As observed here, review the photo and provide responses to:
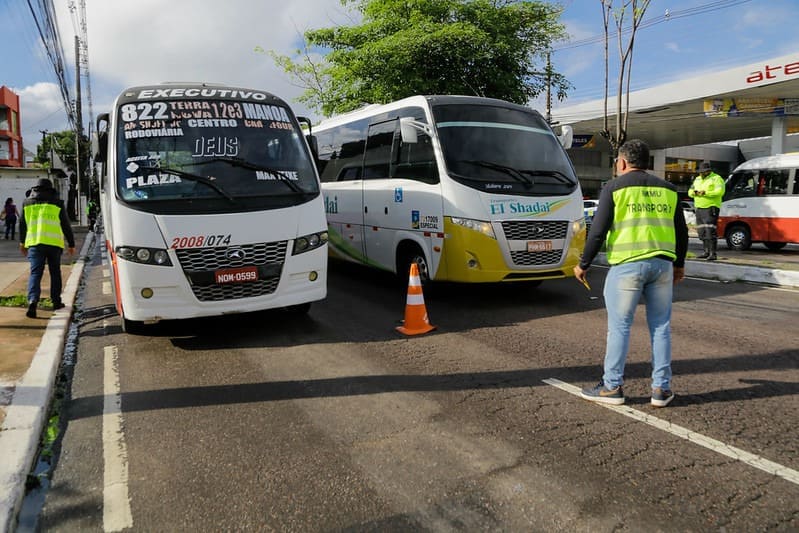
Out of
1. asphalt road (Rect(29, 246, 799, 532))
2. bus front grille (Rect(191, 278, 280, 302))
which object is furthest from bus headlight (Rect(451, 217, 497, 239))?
bus front grille (Rect(191, 278, 280, 302))

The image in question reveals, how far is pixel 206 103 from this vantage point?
21.3 feet

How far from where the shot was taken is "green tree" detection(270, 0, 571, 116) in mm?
16391

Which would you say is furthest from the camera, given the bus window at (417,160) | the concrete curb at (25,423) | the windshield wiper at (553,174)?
the bus window at (417,160)

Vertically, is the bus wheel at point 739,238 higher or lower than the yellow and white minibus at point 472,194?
lower

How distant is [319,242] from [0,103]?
4772 centimetres

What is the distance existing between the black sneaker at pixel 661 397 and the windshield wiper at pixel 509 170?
3868 millimetres

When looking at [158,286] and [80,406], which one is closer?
[80,406]

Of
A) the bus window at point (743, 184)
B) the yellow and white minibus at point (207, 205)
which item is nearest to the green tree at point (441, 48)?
the bus window at point (743, 184)

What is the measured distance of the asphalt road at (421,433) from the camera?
2.91m

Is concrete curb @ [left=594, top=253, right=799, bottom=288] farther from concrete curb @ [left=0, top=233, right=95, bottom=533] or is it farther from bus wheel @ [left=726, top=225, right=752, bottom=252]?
concrete curb @ [left=0, top=233, right=95, bottom=533]

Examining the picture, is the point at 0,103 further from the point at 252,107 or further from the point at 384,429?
the point at 384,429

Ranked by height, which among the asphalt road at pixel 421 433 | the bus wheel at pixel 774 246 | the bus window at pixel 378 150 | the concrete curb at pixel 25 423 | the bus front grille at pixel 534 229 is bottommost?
the bus wheel at pixel 774 246

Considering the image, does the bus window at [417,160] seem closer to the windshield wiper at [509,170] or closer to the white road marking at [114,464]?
the windshield wiper at [509,170]

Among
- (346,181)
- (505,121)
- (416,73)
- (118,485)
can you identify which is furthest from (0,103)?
(118,485)
